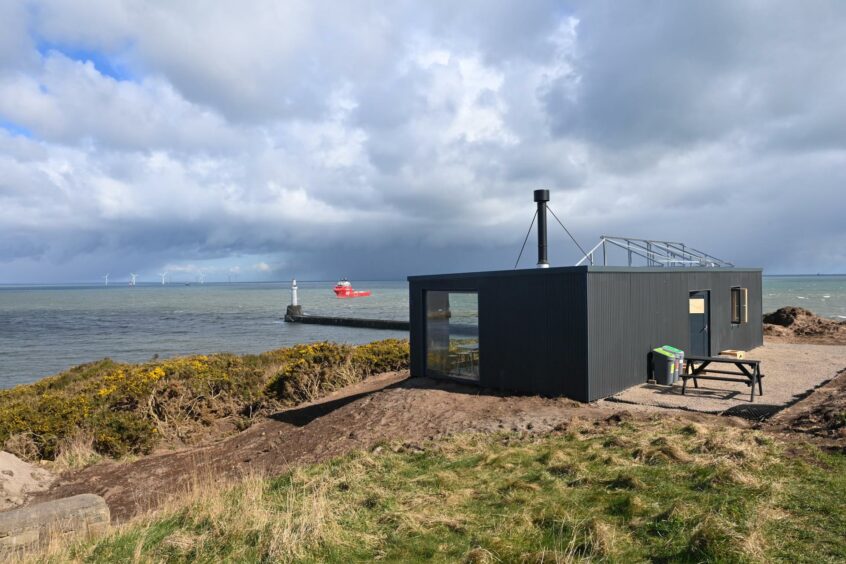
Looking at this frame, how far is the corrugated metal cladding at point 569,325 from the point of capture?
35.7 feet

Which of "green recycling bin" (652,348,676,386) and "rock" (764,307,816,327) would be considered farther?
"rock" (764,307,816,327)

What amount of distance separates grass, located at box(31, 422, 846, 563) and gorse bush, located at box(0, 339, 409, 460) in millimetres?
5768

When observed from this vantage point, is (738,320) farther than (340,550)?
Yes

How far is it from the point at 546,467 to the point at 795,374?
10.4m

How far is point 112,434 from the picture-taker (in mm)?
11086

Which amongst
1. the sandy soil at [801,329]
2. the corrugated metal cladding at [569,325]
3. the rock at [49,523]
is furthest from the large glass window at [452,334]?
the sandy soil at [801,329]

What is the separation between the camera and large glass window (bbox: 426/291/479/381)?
13.1m

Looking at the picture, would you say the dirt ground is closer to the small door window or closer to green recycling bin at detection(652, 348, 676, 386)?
green recycling bin at detection(652, 348, 676, 386)

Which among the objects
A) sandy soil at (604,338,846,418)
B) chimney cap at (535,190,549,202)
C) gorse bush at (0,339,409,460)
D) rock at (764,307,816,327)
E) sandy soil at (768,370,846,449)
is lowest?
gorse bush at (0,339,409,460)

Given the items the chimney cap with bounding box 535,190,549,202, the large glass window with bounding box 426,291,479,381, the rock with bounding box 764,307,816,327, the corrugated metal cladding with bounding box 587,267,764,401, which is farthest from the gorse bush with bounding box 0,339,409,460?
the rock with bounding box 764,307,816,327

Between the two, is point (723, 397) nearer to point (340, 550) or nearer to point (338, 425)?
point (338, 425)

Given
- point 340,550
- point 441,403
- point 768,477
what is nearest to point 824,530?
point 768,477

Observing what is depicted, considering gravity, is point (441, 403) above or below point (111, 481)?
above

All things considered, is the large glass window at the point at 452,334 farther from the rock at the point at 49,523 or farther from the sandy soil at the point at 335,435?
the rock at the point at 49,523
